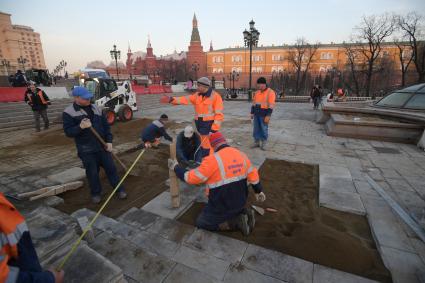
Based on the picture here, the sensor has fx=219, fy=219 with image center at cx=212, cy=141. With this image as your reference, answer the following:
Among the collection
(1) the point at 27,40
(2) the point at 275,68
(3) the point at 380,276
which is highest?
(1) the point at 27,40

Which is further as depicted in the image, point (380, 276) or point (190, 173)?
point (190, 173)

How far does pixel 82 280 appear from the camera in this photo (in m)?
1.81

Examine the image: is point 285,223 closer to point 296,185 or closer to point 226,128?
point 296,185

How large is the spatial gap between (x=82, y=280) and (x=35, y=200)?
2.80 metres

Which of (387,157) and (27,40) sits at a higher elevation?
(27,40)

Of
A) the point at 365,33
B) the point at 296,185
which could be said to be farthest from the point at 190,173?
the point at 365,33

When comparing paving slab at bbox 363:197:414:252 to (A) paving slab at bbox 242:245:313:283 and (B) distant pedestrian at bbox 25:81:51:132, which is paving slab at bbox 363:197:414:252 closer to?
(A) paving slab at bbox 242:245:313:283

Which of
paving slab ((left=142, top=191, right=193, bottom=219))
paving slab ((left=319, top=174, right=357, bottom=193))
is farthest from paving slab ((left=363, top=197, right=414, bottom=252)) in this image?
paving slab ((left=142, top=191, right=193, bottom=219))

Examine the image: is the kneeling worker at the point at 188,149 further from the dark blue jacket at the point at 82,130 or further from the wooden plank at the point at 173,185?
the dark blue jacket at the point at 82,130

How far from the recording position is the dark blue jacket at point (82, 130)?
358 centimetres

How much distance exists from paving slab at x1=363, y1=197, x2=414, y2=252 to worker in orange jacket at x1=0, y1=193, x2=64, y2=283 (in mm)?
3461

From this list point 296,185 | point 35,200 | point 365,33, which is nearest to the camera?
point 35,200

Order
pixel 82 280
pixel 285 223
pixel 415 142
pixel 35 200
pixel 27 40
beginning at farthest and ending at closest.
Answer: pixel 27 40, pixel 415 142, pixel 35 200, pixel 285 223, pixel 82 280

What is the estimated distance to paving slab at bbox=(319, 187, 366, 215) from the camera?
3471 millimetres
